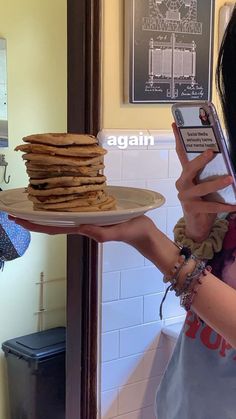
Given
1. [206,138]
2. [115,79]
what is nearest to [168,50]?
[115,79]

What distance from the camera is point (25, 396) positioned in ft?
8.79

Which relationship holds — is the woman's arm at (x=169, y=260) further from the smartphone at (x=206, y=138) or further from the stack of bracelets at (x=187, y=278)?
the smartphone at (x=206, y=138)

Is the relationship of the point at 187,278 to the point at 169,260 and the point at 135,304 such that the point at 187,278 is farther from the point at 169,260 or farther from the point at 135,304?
the point at 135,304

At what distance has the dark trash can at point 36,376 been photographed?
2.62 metres

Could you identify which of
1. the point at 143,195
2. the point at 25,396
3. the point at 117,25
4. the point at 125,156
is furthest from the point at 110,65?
the point at 25,396

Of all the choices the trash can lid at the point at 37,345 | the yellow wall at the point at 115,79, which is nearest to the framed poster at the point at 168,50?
the yellow wall at the point at 115,79

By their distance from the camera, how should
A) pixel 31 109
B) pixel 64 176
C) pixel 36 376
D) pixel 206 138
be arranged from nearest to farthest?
pixel 206 138 < pixel 64 176 < pixel 36 376 < pixel 31 109

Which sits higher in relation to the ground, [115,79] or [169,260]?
[115,79]

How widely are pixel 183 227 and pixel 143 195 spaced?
0.10m

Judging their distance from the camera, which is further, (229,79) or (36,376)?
(36,376)

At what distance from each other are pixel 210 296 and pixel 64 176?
13.1 inches

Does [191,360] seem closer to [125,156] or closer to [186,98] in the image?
[125,156]

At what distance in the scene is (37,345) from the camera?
2697mm

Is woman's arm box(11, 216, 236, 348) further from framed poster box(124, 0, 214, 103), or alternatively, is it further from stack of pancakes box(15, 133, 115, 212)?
framed poster box(124, 0, 214, 103)
